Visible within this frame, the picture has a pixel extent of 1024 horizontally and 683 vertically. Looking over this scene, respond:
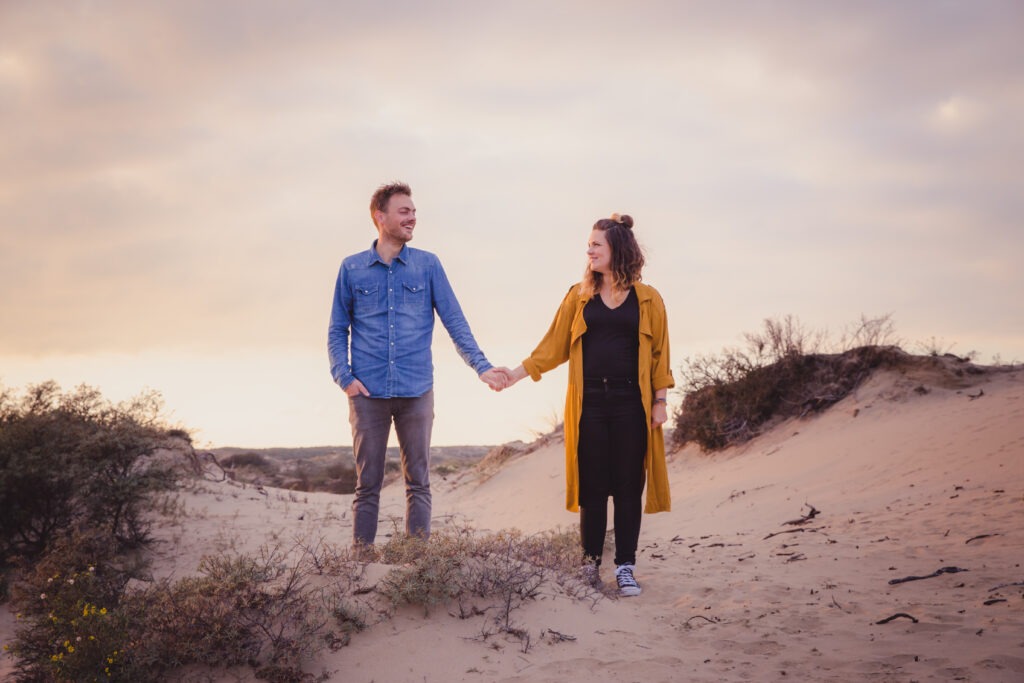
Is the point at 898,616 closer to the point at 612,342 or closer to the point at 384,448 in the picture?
the point at 612,342

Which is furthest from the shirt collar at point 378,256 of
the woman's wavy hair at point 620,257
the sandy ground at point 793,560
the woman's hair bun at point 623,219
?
the sandy ground at point 793,560

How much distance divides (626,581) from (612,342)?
180 cm

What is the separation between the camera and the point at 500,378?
5.80 meters

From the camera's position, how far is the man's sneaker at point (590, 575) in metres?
5.41

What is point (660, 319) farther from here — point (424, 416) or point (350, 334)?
point (350, 334)

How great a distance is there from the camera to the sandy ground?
4.22 m

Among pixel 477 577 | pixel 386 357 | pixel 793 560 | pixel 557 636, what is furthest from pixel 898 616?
pixel 386 357

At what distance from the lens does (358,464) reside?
5.57 m

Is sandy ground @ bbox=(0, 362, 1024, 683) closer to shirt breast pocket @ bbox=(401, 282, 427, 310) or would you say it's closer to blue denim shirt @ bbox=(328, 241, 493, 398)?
blue denim shirt @ bbox=(328, 241, 493, 398)

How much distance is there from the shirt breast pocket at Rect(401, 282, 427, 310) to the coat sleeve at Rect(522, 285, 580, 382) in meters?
0.90

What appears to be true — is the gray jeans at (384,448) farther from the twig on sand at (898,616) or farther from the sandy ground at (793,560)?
the twig on sand at (898,616)

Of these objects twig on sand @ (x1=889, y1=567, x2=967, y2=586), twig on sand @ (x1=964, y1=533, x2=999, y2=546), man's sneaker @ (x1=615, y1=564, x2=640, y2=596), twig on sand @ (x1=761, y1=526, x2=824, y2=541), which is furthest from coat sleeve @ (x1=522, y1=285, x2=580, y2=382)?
twig on sand @ (x1=964, y1=533, x2=999, y2=546)

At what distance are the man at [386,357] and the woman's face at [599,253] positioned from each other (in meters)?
1.08

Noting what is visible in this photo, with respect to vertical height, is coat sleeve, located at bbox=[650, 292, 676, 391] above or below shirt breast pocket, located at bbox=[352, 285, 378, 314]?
below
